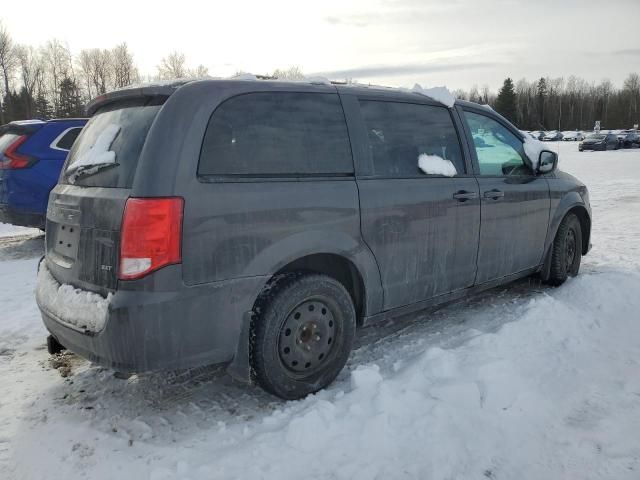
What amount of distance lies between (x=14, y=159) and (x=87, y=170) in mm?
5167

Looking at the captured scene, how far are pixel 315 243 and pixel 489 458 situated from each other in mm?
1456

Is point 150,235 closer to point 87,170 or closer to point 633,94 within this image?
point 87,170

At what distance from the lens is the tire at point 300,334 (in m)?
2.99

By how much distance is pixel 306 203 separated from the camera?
3.10 m

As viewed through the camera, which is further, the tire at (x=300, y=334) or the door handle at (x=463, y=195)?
the door handle at (x=463, y=195)

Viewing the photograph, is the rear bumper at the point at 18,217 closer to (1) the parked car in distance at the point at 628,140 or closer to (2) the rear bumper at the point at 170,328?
(2) the rear bumper at the point at 170,328

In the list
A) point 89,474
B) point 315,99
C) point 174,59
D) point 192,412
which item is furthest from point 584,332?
point 174,59

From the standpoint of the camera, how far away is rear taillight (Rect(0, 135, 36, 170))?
7266 millimetres

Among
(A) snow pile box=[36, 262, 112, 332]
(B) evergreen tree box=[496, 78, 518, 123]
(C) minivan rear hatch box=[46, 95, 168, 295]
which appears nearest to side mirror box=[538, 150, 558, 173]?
(C) minivan rear hatch box=[46, 95, 168, 295]

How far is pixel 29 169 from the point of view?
730 centimetres

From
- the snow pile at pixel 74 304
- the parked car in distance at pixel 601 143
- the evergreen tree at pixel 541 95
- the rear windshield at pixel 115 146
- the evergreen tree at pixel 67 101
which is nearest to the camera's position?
the snow pile at pixel 74 304

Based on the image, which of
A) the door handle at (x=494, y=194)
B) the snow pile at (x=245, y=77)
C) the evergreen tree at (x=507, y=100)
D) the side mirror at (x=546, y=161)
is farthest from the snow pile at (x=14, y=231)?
the evergreen tree at (x=507, y=100)

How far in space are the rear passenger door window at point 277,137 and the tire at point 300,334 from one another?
0.67m

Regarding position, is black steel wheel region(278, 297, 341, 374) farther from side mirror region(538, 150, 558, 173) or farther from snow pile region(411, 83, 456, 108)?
side mirror region(538, 150, 558, 173)
